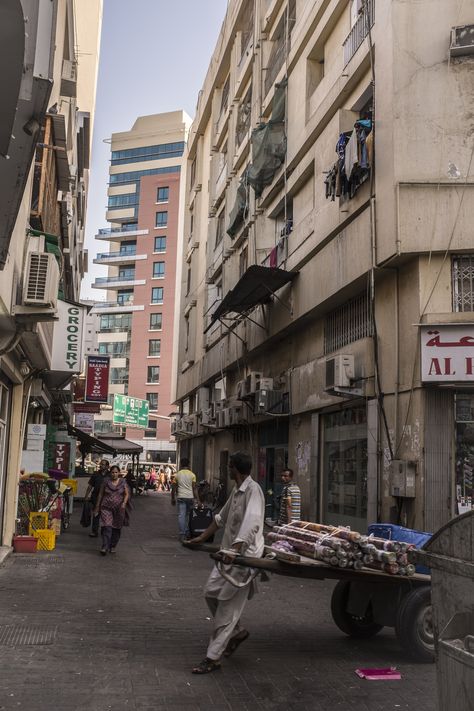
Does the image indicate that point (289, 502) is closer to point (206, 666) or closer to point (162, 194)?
point (206, 666)

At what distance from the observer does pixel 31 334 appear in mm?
10539

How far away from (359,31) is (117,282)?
2461 inches

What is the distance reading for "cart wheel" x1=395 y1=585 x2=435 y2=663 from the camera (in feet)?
20.0

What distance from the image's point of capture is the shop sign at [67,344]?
1380 cm

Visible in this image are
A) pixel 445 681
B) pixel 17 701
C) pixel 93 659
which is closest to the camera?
pixel 445 681

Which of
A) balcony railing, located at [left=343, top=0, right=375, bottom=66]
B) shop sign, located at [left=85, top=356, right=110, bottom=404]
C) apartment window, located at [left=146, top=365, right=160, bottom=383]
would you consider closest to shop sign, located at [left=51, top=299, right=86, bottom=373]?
balcony railing, located at [left=343, top=0, right=375, bottom=66]

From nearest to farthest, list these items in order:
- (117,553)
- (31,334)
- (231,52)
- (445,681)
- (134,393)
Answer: (445,681) → (31,334) → (117,553) → (231,52) → (134,393)

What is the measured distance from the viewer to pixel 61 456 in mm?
19812

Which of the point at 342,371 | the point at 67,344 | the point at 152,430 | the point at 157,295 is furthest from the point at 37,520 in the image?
the point at 157,295

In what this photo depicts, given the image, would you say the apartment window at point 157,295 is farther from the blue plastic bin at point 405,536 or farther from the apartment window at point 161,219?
the blue plastic bin at point 405,536

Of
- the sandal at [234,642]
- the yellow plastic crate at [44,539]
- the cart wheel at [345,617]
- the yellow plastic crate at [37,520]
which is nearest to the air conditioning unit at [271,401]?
the yellow plastic crate at [37,520]

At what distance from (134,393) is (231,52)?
43.5 m

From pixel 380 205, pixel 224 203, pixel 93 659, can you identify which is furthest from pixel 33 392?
pixel 224 203

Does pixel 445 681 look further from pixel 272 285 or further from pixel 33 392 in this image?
pixel 272 285
